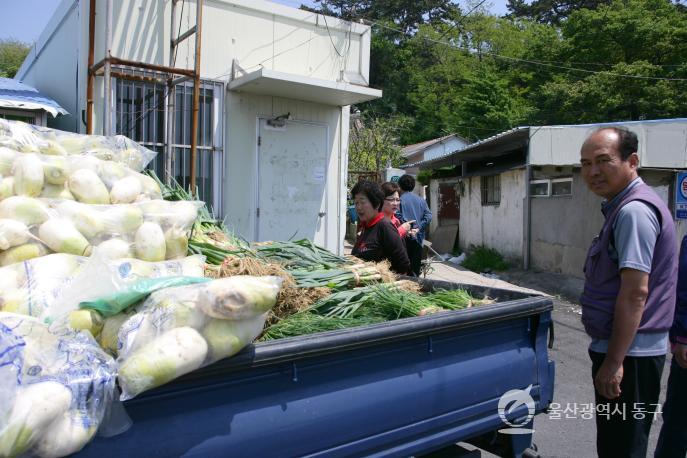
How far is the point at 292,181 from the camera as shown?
777 centimetres

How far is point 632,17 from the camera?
2347cm

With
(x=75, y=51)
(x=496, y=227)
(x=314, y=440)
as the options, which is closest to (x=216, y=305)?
(x=314, y=440)

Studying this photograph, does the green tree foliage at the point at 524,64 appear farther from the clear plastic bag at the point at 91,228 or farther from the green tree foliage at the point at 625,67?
the clear plastic bag at the point at 91,228

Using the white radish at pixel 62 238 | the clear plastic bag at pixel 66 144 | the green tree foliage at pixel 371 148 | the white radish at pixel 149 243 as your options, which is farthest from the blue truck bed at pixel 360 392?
the green tree foliage at pixel 371 148

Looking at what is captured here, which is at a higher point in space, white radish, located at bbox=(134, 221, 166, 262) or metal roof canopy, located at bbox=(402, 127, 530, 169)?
metal roof canopy, located at bbox=(402, 127, 530, 169)

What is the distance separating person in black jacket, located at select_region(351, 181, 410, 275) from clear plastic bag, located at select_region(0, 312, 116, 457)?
9.11 feet

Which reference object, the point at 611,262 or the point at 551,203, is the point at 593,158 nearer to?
the point at 611,262

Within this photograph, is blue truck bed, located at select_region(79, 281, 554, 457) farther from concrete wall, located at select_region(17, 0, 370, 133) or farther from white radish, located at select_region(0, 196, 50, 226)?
concrete wall, located at select_region(17, 0, 370, 133)

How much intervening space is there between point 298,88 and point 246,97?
31.1 inches

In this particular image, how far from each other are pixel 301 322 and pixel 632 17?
Answer: 26.8m

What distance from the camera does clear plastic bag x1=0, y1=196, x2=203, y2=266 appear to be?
212 cm

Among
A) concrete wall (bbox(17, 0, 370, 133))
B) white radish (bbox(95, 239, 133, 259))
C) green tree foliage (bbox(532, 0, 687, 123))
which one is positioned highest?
green tree foliage (bbox(532, 0, 687, 123))

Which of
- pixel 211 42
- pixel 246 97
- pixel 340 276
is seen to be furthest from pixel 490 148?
pixel 340 276

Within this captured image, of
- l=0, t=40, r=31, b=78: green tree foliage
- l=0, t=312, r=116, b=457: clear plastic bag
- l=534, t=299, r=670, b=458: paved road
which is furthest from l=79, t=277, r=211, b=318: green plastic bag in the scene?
l=0, t=40, r=31, b=78: green tree foliage
